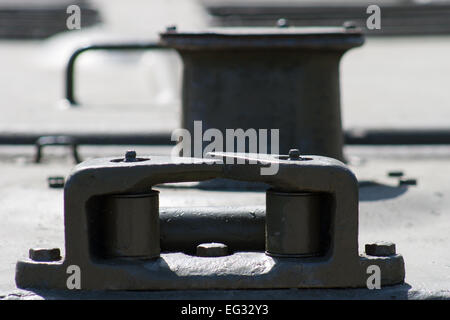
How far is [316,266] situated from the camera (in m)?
1.95

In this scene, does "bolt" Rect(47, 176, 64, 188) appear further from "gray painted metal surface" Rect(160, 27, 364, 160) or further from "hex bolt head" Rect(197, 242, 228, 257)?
"hex bolt head" Rect(197, 242, 228, 257)

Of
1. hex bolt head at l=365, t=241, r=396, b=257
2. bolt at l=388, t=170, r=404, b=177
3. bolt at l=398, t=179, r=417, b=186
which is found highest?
bolt at l=388, t=170, r=404, b=177

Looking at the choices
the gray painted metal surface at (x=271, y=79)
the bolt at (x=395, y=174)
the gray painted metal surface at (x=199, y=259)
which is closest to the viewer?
the gray painted metal surface at (x=199, y=259)

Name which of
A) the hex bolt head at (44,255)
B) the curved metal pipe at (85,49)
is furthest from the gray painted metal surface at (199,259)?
the curved metal pipe at (85,49)

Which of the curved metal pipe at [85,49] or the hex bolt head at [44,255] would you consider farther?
the curved metal pipe at [85,49]

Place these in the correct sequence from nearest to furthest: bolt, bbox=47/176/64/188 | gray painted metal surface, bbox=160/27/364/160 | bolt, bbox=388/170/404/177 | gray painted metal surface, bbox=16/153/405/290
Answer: gray painted metal surface, bbox=16/153/405/290 < gray painted metal surface, bbox=160/27/364/160 < bolt, bbox=47/176/64/188 < bolt, bbox=388/170/404/177

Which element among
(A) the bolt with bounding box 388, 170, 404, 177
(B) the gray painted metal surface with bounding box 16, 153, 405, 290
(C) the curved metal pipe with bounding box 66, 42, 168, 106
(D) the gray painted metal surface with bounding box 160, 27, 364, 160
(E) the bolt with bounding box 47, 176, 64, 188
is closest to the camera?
(B) the gray painted metal surface with bounding box 16, 153, 405, 290

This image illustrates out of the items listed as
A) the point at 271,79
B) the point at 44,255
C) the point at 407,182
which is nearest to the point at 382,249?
the point at 44,255

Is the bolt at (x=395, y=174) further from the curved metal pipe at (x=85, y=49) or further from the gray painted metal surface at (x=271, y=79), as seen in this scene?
the curved metal pipe at (x=85, y=49)

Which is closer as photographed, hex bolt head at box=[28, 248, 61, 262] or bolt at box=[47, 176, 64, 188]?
hex bolt head at box=[28, 248, 61, 262]

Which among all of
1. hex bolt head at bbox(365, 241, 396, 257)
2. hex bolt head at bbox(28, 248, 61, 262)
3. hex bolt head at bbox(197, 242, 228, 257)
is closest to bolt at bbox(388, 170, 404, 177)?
hex bolt head at bbox(365, 241, 396, 257)

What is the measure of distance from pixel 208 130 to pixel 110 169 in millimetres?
1037

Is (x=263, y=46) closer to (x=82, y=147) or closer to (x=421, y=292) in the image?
(x=421, y=292)
